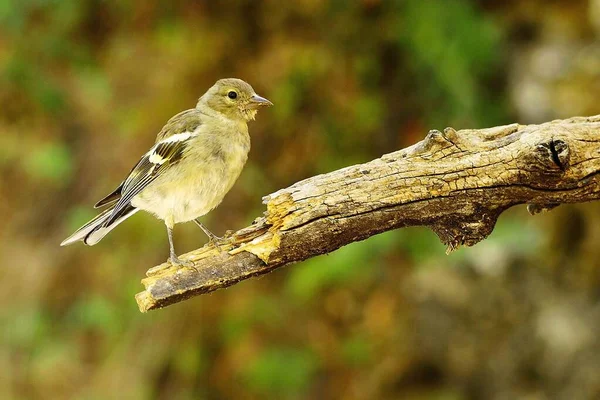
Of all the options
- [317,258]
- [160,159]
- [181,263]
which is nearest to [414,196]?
[181,263]

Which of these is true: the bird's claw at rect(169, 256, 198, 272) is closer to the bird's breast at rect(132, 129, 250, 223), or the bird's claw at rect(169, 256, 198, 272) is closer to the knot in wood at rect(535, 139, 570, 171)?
the bird's breast at rect(132, 129, 250, 223)

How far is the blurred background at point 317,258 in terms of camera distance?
6094 millimetres

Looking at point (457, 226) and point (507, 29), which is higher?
point (507, 29)

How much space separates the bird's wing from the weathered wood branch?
52 centimetres

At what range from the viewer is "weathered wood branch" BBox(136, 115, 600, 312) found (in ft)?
9.18

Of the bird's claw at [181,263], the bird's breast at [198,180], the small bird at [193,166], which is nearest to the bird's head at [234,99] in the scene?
the small bird at [193,166]

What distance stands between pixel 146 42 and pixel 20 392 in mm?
3234

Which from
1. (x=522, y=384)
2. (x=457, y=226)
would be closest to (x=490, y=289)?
(x=522, y=384)

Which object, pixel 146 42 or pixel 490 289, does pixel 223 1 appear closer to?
pixel 146 42

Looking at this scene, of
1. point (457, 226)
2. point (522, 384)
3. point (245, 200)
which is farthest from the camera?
point (245, 200)

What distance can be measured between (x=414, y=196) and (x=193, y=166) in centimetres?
90

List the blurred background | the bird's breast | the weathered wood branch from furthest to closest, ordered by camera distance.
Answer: the blurred background < the bird's breast < the weathered wood branch

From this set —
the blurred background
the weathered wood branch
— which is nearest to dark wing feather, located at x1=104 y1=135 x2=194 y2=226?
the weathered wood branch

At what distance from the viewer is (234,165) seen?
322 cm
